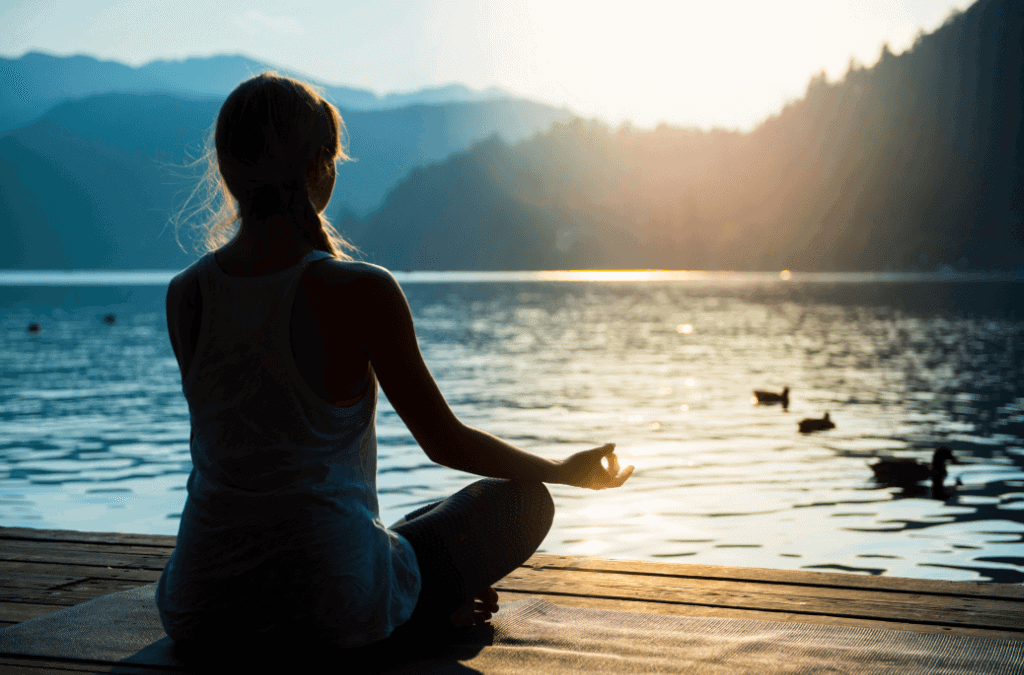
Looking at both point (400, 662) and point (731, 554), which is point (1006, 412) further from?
point (400, 662)

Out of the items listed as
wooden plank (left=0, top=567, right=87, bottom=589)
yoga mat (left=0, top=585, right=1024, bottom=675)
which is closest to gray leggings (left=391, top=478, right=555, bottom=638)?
yoga mat (left=0, top=585, right=1024, bottom=675)

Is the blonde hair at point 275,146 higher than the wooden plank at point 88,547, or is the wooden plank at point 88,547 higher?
the blonde hair at point 275,146

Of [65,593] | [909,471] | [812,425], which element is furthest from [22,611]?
[812,425]

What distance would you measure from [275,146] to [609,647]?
217 cm

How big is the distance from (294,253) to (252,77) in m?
0.55

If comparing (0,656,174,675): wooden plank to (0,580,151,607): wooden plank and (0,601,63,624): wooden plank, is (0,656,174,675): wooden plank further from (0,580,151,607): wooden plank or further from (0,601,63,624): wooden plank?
(0,580,151,607): wooden plank

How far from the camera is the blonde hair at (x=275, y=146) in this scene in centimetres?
259

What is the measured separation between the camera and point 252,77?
8.84ft

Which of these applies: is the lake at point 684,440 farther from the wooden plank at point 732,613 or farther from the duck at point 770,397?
the wooden plank at point 732,613

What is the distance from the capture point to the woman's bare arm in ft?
8.28

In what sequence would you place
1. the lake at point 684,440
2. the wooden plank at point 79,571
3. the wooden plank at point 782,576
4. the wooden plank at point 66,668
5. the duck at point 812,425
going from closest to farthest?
1. the wooden plank at point 66,668
2. the wooden plank at point 782,576
3. the wooden plank at point 79,571
4. the lake at point 684,440
5. the duck at point 812,425

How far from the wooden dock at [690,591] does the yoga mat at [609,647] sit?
258 millimetres

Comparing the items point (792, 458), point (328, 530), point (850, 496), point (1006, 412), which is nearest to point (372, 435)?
point (328, 530)

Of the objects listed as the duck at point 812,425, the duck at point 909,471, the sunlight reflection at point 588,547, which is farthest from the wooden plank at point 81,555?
the duck at point 812,425
